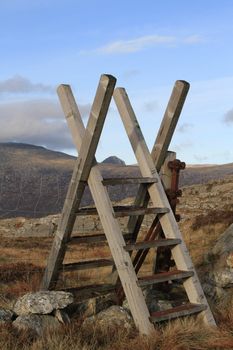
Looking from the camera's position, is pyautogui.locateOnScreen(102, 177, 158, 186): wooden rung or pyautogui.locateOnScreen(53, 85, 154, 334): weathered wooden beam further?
pyautogui.locateOnScreen(102, 177, 158, 186): wooden rung

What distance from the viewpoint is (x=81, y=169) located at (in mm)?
6070

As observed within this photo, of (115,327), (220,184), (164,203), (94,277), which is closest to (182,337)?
(115,327)

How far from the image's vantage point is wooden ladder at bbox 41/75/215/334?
18.6 ft

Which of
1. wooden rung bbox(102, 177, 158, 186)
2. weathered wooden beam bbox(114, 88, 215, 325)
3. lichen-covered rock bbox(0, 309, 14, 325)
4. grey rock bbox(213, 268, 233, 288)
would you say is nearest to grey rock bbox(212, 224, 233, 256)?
grey rock bbox(213, 268, 233, 288)

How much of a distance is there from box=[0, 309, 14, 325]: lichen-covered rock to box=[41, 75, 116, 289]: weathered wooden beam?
0.94m

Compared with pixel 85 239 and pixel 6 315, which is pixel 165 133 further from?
pixel 6 315

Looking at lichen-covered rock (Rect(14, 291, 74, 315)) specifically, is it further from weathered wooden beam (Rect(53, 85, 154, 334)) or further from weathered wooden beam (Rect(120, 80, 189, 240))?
weathered wooden beam (Rect(120, 80, 189, 240))

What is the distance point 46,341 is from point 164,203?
2253mm

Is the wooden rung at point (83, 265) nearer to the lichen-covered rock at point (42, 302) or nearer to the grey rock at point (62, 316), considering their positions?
the lichen-covered rock at point (42, 302)

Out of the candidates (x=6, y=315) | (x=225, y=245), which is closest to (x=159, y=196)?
(x=6, y=315)

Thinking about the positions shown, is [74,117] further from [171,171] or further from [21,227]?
[21,227]

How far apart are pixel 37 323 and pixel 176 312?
152cm

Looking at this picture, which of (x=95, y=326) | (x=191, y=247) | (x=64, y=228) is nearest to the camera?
(x=95, y=326)

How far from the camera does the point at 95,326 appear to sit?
17.8 feet
